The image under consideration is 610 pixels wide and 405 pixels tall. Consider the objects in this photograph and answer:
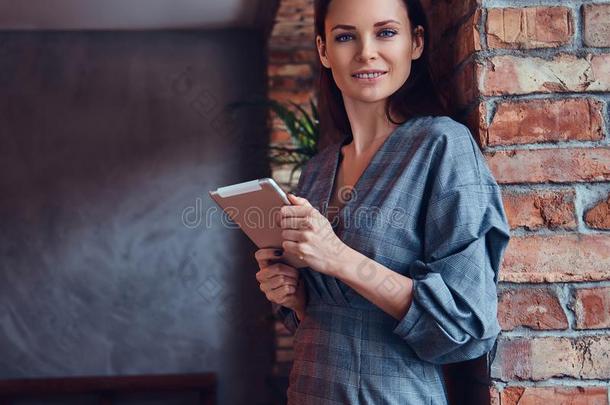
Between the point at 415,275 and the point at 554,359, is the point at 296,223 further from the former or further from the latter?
the point at 554,359

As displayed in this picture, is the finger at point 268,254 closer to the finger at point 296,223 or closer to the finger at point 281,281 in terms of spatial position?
the finger at point 281,281

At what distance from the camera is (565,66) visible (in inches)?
44.3

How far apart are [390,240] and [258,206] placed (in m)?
0.21

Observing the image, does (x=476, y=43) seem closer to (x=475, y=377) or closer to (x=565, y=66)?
(x=565, y=66)

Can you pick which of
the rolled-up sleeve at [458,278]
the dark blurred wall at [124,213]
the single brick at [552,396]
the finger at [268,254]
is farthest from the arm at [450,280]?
the dark blurred wall at [124,213]

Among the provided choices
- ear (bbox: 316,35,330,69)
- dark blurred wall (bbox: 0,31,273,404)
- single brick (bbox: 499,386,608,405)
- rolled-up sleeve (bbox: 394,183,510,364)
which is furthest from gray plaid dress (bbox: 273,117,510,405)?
dark blurred wall (bbox: 0,31,273,404)

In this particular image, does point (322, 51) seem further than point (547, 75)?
Yes

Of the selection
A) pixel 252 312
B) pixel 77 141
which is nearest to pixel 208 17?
pixel 77 141

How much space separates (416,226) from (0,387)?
411 centimetres

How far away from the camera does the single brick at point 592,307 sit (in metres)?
1.10

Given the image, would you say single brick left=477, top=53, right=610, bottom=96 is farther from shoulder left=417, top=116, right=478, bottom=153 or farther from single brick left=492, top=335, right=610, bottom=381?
single brick left=492, top=335, right=610, bottom=381

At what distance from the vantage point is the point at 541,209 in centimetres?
112

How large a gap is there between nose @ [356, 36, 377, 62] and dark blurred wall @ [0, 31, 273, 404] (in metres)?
3.52

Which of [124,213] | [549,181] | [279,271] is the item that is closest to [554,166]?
[549,181]
